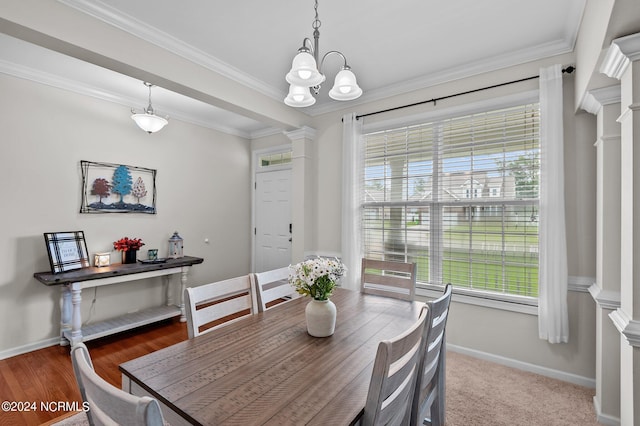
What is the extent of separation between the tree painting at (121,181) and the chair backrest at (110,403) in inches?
126

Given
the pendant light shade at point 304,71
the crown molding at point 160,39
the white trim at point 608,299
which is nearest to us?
the pendant light shade at point 304,71

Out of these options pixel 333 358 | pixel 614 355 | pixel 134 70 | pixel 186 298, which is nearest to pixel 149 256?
pixel 134 70

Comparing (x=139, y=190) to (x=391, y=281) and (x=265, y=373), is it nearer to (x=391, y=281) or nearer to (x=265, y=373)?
(x=391, y=281)

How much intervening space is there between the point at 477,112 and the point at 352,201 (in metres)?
1.48

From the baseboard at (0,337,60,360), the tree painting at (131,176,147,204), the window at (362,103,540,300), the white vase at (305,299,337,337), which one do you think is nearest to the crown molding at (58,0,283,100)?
the window at (362,103,540,300)

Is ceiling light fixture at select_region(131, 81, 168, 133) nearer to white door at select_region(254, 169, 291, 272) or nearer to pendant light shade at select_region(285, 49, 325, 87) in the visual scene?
white door at select_region(254, 169, 291, 272)

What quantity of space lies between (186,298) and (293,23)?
198cm

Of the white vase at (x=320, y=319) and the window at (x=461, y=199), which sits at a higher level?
the window at (x=461, y=199)

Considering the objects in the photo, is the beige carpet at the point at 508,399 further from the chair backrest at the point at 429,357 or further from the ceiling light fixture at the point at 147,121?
the ceiling light fixture at the point at 147,121

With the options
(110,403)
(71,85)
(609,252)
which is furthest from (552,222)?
(71,85)

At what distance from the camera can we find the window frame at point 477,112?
252cm

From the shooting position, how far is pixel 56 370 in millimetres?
2512

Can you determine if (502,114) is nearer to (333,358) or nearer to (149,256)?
(333,358)

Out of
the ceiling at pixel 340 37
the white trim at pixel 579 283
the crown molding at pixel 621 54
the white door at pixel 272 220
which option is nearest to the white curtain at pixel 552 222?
the white trim at pixel 579 283
